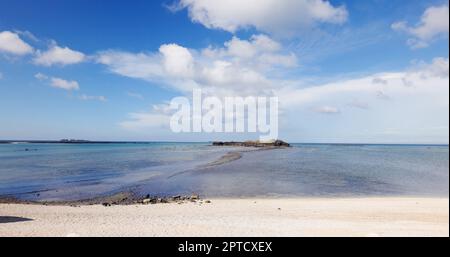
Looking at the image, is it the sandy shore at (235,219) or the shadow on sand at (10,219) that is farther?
the shadow on sand at (10,219)

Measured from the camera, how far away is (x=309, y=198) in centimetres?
2028

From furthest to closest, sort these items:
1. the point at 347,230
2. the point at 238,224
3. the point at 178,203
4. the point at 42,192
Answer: the point at 42,192 → the point at 178,203 → the point at 238,224 → the point at 347,230

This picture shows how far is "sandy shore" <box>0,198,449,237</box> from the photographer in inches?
439

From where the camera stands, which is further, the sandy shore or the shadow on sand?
the shadow on sand

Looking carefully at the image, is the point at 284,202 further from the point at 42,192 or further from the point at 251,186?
the point at 42,192

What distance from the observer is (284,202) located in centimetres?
1830

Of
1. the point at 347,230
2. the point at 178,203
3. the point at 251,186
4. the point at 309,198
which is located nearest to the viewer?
the point at 347,230

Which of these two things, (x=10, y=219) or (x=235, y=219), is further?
(x=235, y=219)

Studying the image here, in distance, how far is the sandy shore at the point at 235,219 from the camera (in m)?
11.2

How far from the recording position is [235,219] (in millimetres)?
13367

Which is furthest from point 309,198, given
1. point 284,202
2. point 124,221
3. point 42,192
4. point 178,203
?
point 42,192
